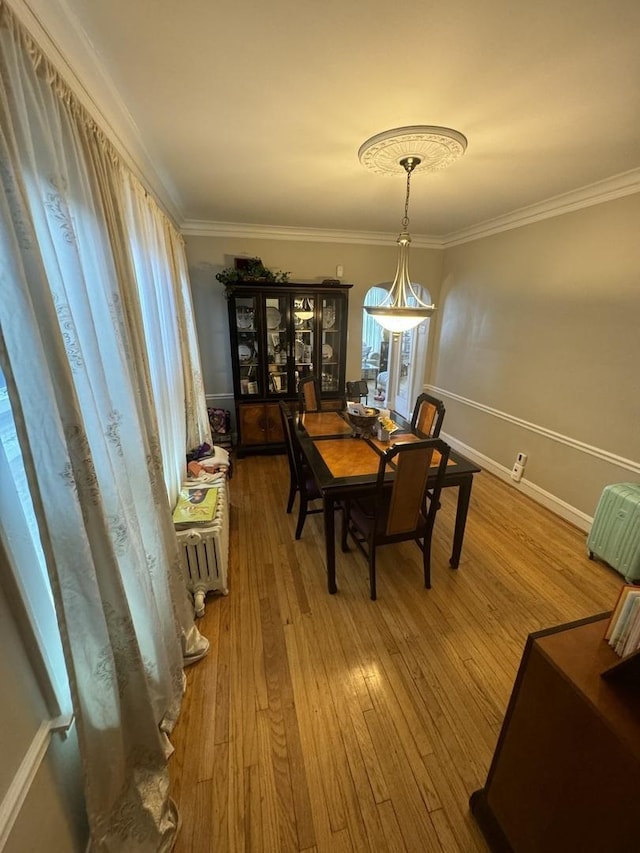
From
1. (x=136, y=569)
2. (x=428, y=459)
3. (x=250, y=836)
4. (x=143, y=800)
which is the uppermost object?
(x=428, y=459)

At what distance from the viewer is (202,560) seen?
1.93m

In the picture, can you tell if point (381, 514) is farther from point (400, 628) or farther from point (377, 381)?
point (377, 381)

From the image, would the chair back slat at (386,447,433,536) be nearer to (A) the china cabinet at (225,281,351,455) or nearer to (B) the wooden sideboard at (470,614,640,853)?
(B) the wooden sideboard at (470,614,640,853)

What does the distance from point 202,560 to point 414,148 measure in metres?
2.48

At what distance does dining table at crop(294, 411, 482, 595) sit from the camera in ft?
6.11

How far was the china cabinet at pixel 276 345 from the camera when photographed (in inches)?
143

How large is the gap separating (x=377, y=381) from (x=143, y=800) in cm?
552

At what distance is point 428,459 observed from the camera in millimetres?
1752

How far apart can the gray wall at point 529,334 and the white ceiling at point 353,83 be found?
0.55 meters

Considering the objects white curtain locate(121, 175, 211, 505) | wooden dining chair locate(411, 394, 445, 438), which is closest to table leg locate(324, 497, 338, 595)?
white curtain locate(121, 175, 211, 505)

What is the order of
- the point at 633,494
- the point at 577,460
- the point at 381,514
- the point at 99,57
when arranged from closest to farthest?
the point at 99,57 → the point at 381,514 → the point at 633,494 → the point at 577,460

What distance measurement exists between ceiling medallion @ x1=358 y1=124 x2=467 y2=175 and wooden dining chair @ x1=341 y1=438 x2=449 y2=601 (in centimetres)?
144

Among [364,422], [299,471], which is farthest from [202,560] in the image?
[364,422]

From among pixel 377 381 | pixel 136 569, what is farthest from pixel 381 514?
pixel 377 381
